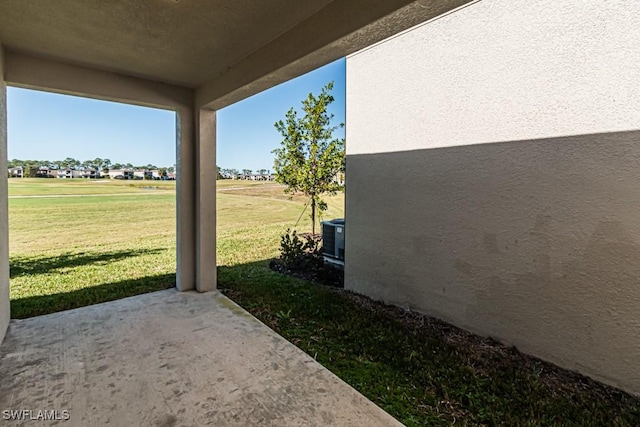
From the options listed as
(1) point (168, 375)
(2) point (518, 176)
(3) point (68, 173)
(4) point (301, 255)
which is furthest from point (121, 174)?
(2) point (518, 176)

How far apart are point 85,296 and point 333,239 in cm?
382

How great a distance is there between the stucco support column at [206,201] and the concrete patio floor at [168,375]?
0.93 meters

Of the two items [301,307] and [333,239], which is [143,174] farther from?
[301,307]

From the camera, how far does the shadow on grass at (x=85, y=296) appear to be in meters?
3.76

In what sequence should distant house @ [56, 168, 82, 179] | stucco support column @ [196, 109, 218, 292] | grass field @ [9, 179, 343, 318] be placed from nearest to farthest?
1. stucco support column @ [196, 109, 218, 292]
2. grass field @ [9, 179, 343, 318]
3. distant house @ [56, 168, 82, 179]

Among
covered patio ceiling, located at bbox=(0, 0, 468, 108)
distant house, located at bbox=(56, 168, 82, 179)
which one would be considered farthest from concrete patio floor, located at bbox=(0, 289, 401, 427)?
distant house, located at bbox=(56, 168, 82, 179)

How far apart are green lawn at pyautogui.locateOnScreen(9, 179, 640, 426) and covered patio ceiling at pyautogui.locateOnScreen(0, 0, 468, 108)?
2.56m

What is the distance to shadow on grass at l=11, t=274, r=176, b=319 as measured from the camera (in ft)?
12.3

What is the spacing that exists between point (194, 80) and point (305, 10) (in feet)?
7.45

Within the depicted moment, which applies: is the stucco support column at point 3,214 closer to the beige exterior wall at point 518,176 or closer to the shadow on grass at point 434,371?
the shadow on grass at point 434,371

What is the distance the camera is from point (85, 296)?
13.8 feet

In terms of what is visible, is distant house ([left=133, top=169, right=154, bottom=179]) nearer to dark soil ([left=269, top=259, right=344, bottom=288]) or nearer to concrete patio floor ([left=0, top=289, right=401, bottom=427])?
dark soil ([left=269, top=259, right=344, bottom=288])

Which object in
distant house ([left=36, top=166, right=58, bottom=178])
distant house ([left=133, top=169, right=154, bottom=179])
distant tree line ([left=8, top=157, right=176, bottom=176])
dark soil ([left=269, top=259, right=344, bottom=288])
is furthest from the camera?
distant house ([left=133, top=169, right=154, bottom=179])

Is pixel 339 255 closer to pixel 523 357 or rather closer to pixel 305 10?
pixel 523 357
